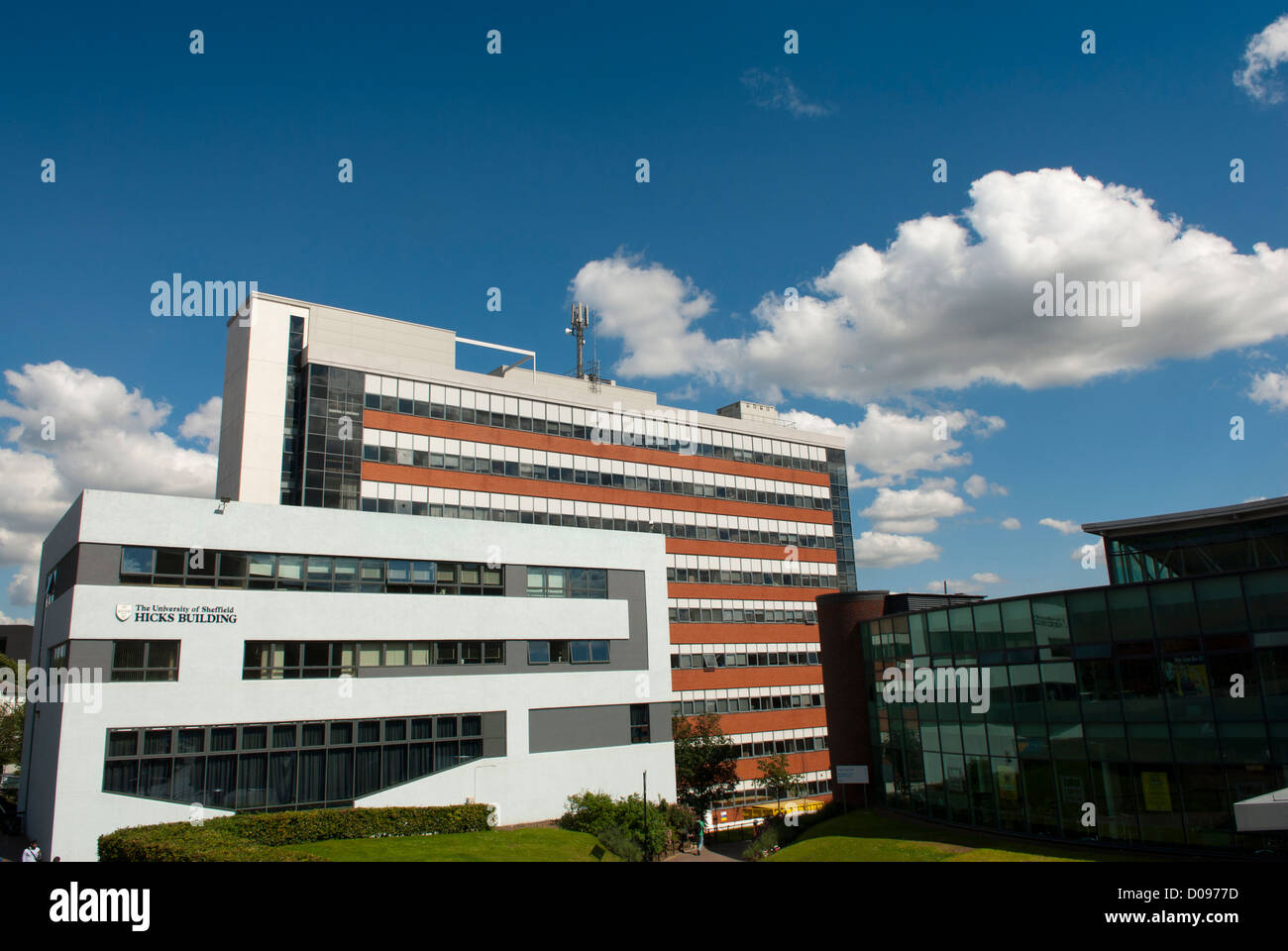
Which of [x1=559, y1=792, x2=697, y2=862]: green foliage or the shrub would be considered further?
[x1=559, y1=792, x2=697, y2=862]: green foliage

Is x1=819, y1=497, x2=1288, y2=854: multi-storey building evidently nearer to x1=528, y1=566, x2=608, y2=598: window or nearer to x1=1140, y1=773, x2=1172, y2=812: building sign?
x1=1140, y1=773, x2=1172, y2=812: building sign

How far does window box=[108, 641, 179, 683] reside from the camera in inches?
1115

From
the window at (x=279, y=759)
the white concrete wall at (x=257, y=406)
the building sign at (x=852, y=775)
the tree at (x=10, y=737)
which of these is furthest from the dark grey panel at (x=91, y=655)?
the tree at (x=10, y=737)

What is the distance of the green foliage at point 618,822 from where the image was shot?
116 ft

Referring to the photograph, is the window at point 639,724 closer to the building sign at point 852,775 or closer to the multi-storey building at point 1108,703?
the building sign at point 852,775

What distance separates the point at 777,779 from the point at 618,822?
25.3 meters

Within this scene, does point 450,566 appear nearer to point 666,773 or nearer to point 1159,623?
point 666,773

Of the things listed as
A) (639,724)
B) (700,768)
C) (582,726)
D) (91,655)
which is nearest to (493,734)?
(582,726)

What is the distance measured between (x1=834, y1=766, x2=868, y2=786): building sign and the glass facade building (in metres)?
3.12

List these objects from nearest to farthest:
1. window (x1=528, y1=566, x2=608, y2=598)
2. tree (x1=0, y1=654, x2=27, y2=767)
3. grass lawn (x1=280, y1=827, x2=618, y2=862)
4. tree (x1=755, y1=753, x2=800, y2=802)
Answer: grass lawn (x1=280, y1=827, x2=618, y2=862), window (x1=528, y1=566, x2=608, y2=598), tree (x1=755, y1=753, x2=800, y2=802), tree (x1=0, y1=654, x2=27, y2=767)

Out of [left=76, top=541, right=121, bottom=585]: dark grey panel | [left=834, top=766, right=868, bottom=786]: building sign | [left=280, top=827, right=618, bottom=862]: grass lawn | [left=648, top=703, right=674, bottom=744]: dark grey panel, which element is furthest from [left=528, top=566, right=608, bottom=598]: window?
[left=76, top=541, right=121, bottom=585]: dark grey panel

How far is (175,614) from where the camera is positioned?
29.5 m

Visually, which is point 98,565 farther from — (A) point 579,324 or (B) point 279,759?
(A) point 579,324
